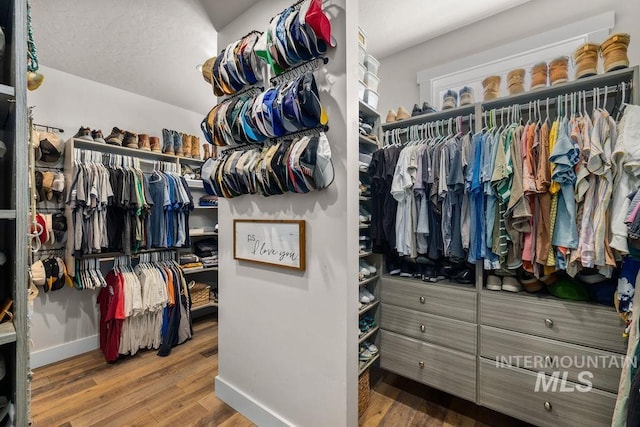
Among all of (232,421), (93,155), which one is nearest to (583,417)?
(232,421)

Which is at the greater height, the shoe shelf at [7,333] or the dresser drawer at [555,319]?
the shoe shelf at [7,333]

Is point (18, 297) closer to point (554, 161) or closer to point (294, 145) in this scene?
point (294, 145)

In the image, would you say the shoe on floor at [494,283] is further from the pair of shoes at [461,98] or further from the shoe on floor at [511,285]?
the pair of shoes at [461,98]

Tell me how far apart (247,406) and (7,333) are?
4.65 feet

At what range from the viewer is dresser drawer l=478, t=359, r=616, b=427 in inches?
52.5

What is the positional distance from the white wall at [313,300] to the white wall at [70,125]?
1.87 metres

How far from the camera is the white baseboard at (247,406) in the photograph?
62.5 inches

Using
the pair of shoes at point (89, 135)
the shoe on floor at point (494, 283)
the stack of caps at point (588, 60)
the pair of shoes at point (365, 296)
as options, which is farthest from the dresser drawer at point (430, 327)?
the pair of shoes at point (89, 135)

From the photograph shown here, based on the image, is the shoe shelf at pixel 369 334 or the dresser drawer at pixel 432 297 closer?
the dresser drawer at pixel 432 297

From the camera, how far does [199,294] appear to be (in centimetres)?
318

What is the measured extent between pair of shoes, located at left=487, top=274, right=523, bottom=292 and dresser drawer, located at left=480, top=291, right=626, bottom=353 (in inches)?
1.4

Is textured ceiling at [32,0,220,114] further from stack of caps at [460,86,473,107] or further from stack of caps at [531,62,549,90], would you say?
stack of caps at [531,62,549,90]

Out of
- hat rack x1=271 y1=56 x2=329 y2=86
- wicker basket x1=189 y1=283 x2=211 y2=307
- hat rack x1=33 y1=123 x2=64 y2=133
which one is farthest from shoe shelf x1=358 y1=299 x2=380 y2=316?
hat rack x1=33 y1=123 x2=64 y2=133

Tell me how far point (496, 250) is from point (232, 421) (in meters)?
1.88
